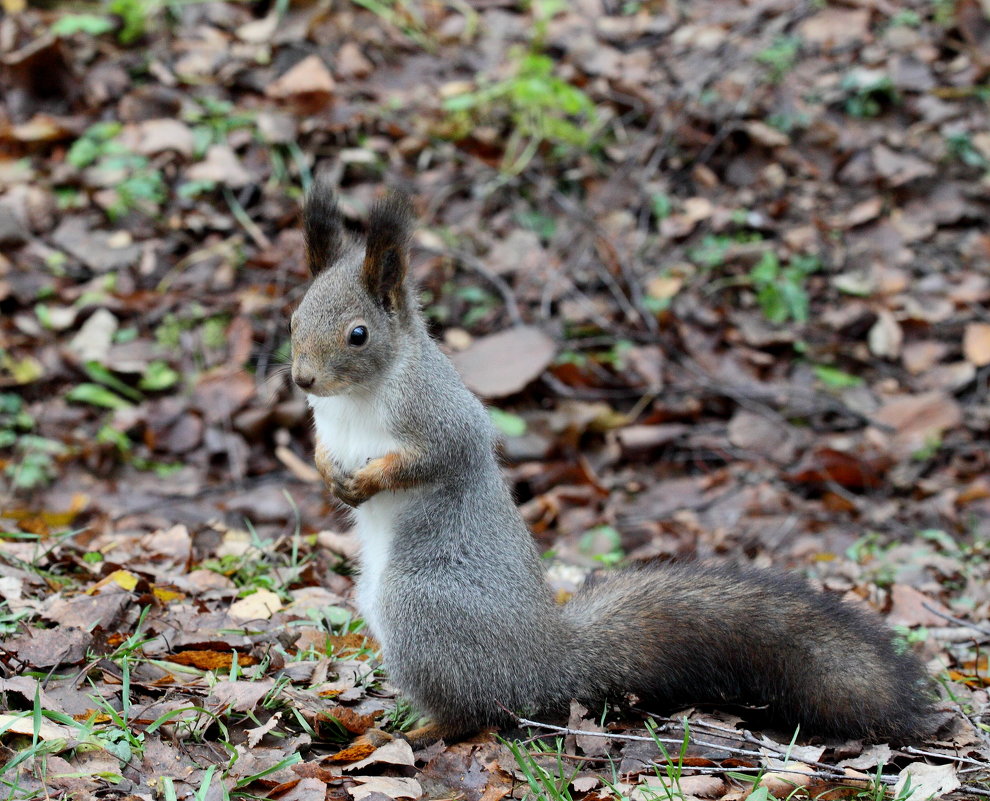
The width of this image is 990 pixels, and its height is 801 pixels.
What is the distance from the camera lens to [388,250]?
3180 millimetres

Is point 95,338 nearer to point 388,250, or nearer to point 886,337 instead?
point 388,250

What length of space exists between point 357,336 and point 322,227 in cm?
44

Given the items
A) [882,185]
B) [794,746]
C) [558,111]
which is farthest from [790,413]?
[794,746]

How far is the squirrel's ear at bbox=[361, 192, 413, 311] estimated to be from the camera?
3102 millimetres

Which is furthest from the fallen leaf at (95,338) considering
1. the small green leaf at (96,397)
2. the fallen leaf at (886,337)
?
the fallen leaf at (886,337)

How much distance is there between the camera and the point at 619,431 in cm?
646

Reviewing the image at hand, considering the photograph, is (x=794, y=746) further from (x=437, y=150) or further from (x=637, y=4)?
(x=637, y=4)

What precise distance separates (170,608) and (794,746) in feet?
6.63

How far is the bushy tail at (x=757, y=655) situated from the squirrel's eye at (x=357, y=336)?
101 centimetres

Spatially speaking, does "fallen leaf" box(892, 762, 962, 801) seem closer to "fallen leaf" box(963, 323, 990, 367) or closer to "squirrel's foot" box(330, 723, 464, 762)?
"squirrel's foot" box(330, 723, 464, 762)

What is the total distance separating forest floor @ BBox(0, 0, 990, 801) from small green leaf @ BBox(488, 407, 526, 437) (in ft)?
0.13

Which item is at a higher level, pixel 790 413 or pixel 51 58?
pixel 51 58

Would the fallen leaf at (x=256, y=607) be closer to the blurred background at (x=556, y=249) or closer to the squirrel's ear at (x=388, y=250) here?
the squirrel's ear at (x=388, y=250)

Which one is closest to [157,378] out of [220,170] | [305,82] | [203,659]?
[220,170]
